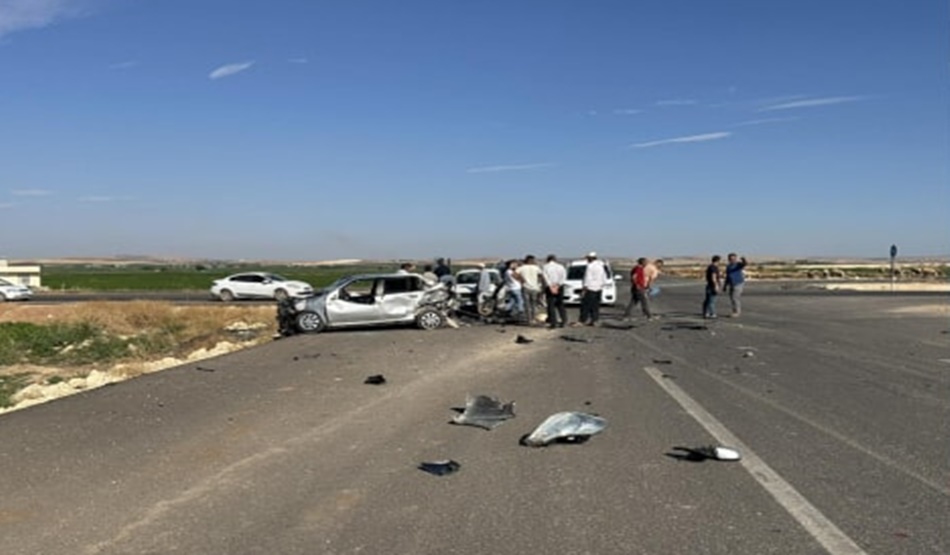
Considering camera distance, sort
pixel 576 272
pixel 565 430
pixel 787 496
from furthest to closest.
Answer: pixel 576 272
pixel 565 430
pixel 787 496

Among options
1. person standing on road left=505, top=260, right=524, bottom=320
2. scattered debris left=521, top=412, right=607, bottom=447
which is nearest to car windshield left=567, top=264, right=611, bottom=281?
person standing on road left=505, top=260, right=524, bottom=320

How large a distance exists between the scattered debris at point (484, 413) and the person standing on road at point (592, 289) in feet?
42.5

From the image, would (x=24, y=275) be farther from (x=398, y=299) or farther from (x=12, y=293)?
(x=398, y=299)

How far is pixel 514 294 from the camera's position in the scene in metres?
24.8

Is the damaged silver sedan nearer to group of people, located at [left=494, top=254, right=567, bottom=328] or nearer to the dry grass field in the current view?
the dry grass field

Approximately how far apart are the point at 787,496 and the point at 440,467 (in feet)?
8.42

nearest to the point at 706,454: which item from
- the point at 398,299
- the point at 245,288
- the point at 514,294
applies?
the point at 398,299

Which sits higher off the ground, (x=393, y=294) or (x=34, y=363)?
(x=393, y=294)

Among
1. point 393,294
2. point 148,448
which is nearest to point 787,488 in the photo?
point 148,448

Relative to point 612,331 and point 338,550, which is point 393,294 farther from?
point 338,550

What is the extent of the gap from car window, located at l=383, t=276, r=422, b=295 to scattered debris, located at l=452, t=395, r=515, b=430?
12.8 m

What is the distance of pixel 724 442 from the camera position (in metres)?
8.20

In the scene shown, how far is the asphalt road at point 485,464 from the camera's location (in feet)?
17.9

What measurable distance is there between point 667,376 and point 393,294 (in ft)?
36.1
